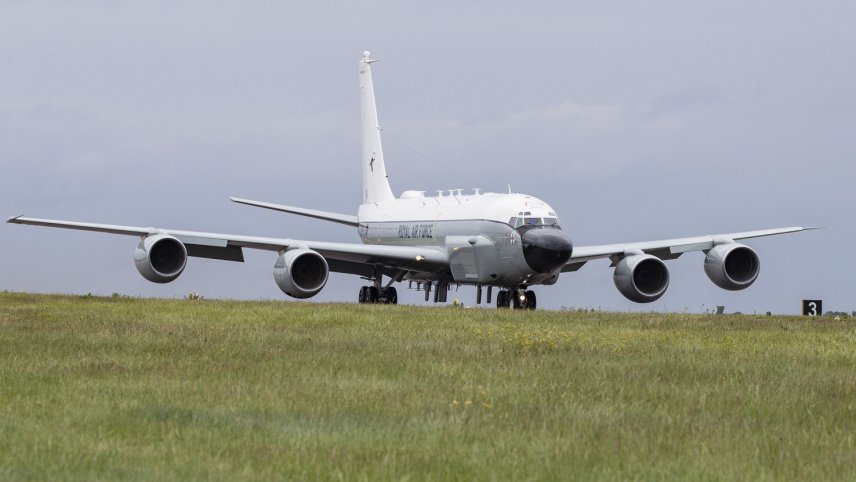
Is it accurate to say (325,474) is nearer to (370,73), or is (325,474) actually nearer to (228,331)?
(228,331)

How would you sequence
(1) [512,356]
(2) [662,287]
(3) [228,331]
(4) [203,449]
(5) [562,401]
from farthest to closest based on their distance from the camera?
(2) [662,287] < (3) [228,331] < (1) [512,356] < (5) [562,401] < (4) [203,449]

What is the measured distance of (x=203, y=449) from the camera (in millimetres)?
8945

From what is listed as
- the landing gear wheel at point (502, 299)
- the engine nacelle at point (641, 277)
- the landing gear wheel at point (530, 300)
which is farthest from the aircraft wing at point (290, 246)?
the engine nacelle at point (641, 277)

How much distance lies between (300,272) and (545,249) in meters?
6.99

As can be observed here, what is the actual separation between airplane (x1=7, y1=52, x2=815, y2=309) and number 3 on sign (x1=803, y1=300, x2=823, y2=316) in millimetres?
2622

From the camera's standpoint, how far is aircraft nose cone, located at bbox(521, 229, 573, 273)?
107 feet

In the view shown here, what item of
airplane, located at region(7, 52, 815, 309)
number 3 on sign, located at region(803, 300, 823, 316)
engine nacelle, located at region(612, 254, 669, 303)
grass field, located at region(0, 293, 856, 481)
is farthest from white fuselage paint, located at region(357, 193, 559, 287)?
grass field, located at region(0, 293, 856, 481)

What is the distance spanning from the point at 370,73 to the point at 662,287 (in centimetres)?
1935

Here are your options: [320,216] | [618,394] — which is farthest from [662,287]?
[618,394]

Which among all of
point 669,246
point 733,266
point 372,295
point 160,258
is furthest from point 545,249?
point 160,258

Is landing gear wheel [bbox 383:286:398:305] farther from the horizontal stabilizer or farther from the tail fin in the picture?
the tail fin

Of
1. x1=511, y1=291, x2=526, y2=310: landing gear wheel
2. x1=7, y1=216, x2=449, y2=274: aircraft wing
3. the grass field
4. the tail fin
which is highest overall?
the tail fin

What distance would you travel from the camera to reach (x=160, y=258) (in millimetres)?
33469

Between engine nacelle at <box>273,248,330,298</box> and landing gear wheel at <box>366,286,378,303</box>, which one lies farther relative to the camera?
landing gear wheel at <box>366,286,378,303</box>
